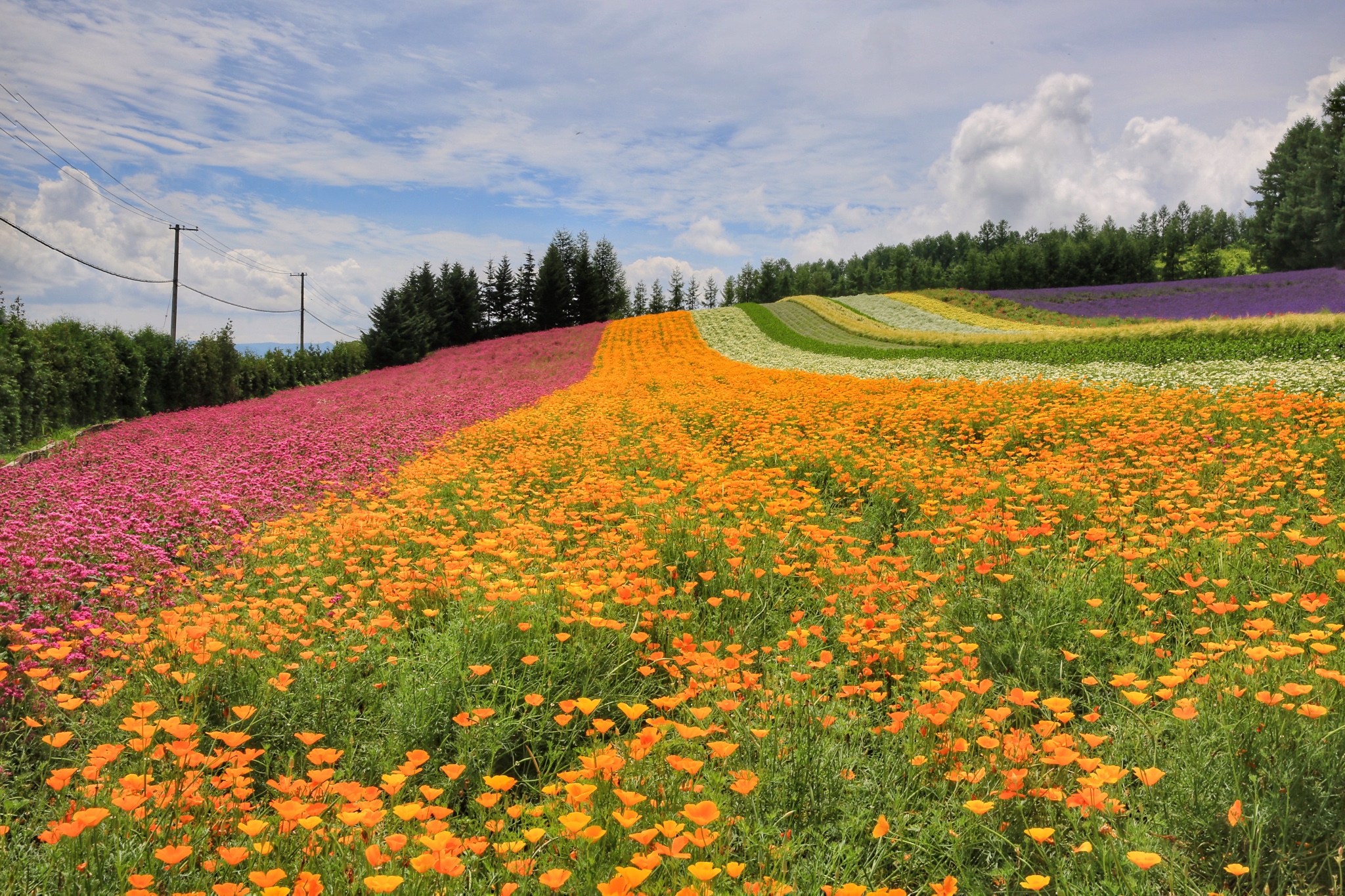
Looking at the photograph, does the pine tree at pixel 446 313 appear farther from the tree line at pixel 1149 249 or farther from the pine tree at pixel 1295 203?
the pine tree at pixel 1295 203

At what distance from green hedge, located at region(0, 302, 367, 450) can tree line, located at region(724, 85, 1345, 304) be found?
68980mm

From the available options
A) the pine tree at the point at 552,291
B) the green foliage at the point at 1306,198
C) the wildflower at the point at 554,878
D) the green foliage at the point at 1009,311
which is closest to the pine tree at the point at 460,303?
the pine tree at the point at 552,291

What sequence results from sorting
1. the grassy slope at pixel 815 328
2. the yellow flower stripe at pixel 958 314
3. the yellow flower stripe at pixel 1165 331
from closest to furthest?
the yellow flower stripe at pixel 1165 331 → the grassy slope at pixel 815 328 → the yellow flower stripe at pixel 958 314

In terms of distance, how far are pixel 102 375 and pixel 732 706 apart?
23.4 m

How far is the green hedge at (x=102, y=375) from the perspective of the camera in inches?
620

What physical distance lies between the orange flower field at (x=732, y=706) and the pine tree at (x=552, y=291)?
53877mm

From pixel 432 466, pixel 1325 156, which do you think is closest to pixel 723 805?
pixel 432 466

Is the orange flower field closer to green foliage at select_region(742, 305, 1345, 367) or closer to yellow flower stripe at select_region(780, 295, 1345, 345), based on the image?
green foliage at select_region(742, 305, 1345, 367)

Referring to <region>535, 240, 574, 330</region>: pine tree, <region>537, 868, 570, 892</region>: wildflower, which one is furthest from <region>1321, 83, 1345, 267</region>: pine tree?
<region>537, 868, 570, 892</region>: wildflower

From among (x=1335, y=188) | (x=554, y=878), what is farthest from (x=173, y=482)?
(x=1335, y=188)

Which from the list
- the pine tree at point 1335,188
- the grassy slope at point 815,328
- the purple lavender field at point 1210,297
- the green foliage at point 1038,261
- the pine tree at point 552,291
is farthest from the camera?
the green foliage at point 1038,261

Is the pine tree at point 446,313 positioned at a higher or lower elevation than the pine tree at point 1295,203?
lower

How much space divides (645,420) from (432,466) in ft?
14.6

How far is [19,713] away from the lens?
348 centimetres
